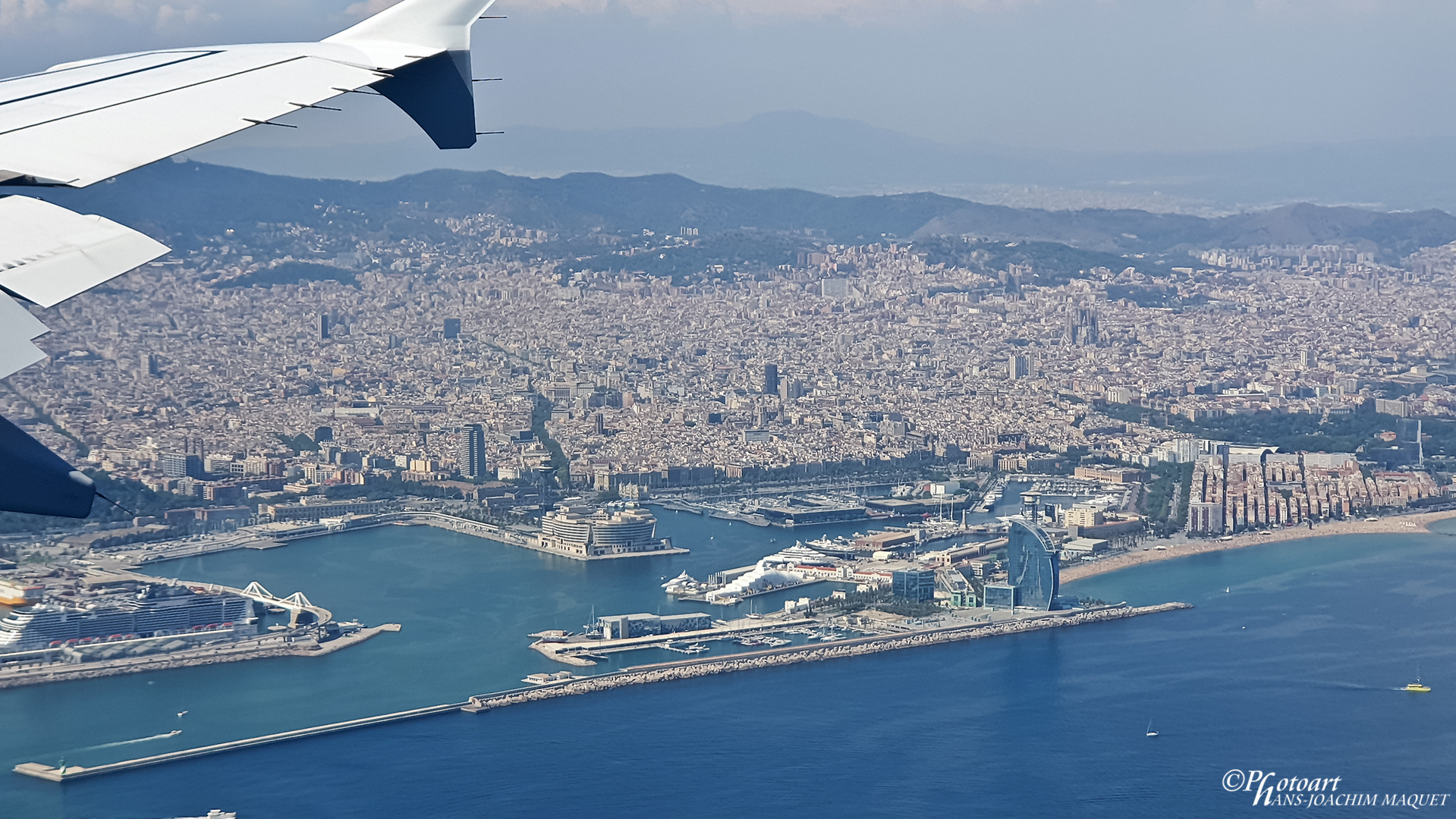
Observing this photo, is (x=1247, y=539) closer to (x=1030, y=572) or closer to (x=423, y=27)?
(x=1030, y=572)

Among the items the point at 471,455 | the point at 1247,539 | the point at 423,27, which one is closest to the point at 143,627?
the point at 471,455

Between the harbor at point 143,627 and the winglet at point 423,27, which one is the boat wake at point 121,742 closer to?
the harbor at point 143,627

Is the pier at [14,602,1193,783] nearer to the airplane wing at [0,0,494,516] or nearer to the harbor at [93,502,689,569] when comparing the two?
the harbor at [93,502,689,569]

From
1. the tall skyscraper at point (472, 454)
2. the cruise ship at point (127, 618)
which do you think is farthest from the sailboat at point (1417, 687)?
the tall skyscraper at point (472, 454)

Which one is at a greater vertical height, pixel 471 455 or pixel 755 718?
pixel 471 455

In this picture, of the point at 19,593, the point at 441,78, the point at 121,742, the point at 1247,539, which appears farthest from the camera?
the point at 1247,539

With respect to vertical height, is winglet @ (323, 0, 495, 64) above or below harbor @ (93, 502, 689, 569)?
above

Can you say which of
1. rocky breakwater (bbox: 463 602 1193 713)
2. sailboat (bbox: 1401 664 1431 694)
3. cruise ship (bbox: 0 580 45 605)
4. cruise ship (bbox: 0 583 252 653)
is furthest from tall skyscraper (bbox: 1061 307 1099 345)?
cruise ship (bbox: 0 580 45 605)
